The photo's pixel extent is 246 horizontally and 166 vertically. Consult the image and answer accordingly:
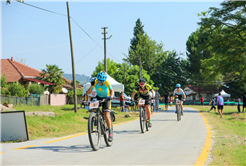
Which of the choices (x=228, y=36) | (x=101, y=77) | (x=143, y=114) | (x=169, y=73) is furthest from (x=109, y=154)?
(x=169, y=73)

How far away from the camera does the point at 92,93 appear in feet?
25.8

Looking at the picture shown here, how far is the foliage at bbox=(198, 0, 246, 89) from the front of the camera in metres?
27.1

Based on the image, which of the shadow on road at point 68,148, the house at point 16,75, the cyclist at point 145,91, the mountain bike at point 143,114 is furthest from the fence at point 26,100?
the shadow on road at point 68,148

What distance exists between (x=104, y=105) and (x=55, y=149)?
1.67 metres

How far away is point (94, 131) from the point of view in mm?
7215

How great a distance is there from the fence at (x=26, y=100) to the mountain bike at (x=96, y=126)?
21843 mm

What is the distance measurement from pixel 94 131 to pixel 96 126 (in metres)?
0.21

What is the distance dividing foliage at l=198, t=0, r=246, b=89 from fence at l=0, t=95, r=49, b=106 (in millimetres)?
20530

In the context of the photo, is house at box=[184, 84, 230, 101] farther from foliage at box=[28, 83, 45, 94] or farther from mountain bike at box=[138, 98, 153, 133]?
mountain bike at box=[138, 98, 153, 133]

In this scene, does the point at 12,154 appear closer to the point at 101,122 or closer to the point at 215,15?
the point at 101,122

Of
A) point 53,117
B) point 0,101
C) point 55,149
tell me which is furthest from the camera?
point 0,101

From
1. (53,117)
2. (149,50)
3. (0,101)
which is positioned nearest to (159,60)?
(149,50)

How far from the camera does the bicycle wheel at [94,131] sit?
695 cm

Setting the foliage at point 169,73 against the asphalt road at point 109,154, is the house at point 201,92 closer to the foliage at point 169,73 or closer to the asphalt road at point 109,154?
the foliage at point 169,73
